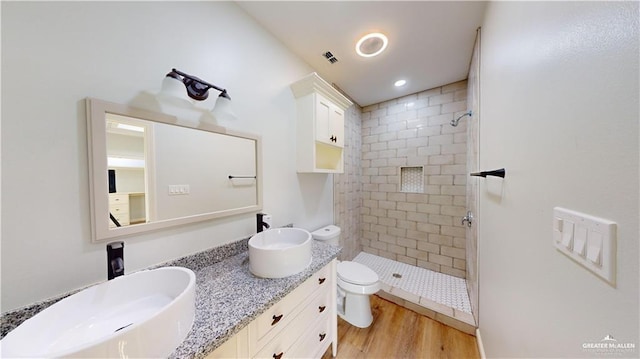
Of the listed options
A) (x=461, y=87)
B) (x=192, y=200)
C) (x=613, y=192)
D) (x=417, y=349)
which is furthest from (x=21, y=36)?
(x=461, y=87)

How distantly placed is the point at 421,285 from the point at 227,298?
2143 millimetres

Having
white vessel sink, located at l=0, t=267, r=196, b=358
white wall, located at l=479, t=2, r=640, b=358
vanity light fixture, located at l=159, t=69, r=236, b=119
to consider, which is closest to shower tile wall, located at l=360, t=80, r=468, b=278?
white wall, located at l=479, t=2, r=640, b=358

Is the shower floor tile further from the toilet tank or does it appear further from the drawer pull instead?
the drawer pull

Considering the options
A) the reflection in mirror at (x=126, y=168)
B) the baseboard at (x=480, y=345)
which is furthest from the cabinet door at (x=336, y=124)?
the baseboard at (x=480, y=345)

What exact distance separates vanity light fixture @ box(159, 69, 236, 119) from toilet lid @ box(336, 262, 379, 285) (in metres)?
1.60

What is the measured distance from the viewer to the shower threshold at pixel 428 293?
5.42 feet

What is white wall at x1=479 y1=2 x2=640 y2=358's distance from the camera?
34cm

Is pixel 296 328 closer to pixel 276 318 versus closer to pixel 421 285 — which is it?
pixel 276 318

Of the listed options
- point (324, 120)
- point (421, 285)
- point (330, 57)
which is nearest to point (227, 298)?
point (324, 120)

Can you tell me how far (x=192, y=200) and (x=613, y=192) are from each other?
1509mm

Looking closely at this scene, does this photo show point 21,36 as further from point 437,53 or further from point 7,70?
point 437,53

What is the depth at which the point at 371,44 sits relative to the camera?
1604mm

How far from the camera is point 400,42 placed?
1.58m

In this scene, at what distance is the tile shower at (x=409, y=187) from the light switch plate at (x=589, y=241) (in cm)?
177
